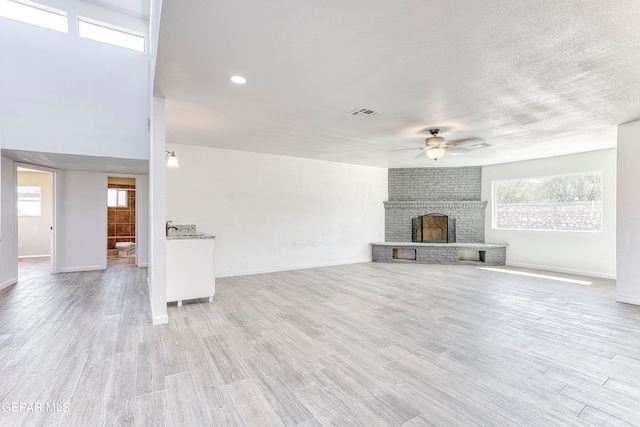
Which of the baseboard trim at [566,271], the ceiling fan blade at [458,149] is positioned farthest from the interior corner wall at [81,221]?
the baseboard trim at [566,271]

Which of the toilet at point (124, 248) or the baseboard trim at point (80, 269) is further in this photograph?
the toilet at point (124, 248)

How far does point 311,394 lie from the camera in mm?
2033

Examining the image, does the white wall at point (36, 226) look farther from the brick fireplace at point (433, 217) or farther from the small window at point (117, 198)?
the brick fireplace at point (433, 217)

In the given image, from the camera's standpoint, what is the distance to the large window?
593 centimetres

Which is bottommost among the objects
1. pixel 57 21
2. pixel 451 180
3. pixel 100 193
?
pixel 100 193

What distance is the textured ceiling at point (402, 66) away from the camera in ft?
6.14

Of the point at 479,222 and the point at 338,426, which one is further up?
the point at 479,222

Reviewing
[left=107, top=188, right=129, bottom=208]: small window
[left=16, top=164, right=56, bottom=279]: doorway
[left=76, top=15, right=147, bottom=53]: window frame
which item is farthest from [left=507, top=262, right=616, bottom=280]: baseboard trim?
[left=16, top=164, right=56, bottom=279]: doorway

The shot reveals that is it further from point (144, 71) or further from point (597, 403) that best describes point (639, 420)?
point (144, 71)

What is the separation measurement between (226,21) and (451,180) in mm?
7327

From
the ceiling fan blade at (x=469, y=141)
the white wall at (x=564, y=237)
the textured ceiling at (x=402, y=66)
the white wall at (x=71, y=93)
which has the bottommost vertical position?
the white wall at (x=564, y=237)

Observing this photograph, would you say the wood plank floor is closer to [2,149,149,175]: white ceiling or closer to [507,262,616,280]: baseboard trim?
[507,262,616,280]: baseboard trim

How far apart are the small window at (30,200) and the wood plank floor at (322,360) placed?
479 cm

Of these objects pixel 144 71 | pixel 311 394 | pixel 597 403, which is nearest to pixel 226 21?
pixel 311 394
